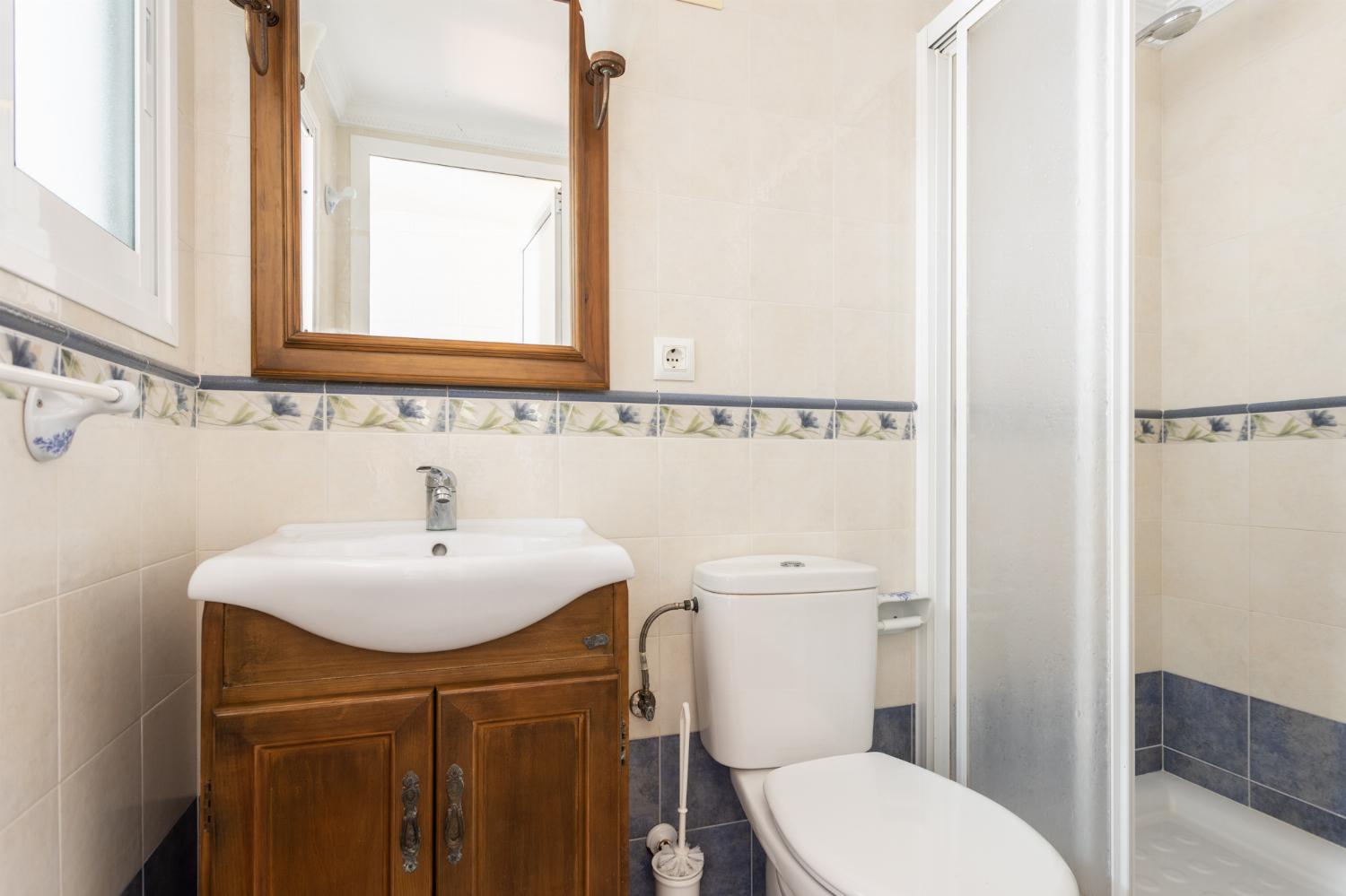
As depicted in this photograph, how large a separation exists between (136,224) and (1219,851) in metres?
2.61

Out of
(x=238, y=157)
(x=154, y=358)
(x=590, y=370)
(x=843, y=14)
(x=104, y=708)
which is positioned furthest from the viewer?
(x=843, y=14)

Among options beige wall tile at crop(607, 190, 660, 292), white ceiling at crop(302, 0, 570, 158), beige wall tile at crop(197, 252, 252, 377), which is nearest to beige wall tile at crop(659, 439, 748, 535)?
beige wall tile at crop(607, 190, 660, 292)

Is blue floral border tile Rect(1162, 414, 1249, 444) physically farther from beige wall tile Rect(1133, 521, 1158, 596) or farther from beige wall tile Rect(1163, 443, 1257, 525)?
beige wall tile Rect(1133, 521, 1158, 596)

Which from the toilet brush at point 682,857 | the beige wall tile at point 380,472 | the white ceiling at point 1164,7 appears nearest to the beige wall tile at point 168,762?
the beige wall tile at point 380,472

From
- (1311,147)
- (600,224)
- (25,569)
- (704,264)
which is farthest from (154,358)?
(1311,147)

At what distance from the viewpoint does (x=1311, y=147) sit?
1.56 m

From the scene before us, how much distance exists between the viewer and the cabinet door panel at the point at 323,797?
83cm

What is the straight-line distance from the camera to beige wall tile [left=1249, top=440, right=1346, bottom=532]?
4.87 ft

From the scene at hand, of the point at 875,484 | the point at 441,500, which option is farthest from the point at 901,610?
the point at 441,500

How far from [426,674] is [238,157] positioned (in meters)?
0.99

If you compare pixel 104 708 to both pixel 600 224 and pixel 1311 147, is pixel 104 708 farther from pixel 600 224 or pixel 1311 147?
pixel 1311 147

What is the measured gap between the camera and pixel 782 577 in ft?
4.17

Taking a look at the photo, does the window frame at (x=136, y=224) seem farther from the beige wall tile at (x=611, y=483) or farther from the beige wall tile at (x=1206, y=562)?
the beige wall tile at (x=1206, y=562)

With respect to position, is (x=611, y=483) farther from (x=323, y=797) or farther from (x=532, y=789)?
(x=323, y=797)
